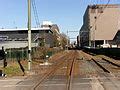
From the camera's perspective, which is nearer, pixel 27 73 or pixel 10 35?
pixel 27 73

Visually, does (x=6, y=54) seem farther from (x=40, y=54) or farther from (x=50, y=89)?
(x=50, y=89)

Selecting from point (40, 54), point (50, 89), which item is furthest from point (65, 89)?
point (40, 54)

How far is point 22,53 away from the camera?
1960 inches

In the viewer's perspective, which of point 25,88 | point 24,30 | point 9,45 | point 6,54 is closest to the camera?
point 25,88

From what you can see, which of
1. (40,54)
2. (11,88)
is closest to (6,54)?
(40,54)

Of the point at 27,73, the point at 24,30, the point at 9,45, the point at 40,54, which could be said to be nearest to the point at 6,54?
the point at 27,73

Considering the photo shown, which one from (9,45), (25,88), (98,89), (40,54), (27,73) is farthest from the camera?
(9,45)

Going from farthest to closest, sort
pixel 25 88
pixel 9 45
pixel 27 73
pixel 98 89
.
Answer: pixel 9 45 < pixel 27 73 < pixel 25 88 < pixel 98 89

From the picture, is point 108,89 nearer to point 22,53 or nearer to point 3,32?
point 22,53

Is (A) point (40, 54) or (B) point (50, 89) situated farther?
(A) point (40, 54)

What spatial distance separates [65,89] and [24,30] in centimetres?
13872

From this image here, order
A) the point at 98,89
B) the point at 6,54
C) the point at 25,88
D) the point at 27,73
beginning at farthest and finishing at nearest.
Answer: the point at 6,54, the point at 27,73, the point at 25,88, the point at 98,89

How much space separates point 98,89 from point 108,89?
482 mm

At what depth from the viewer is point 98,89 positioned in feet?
56.9
